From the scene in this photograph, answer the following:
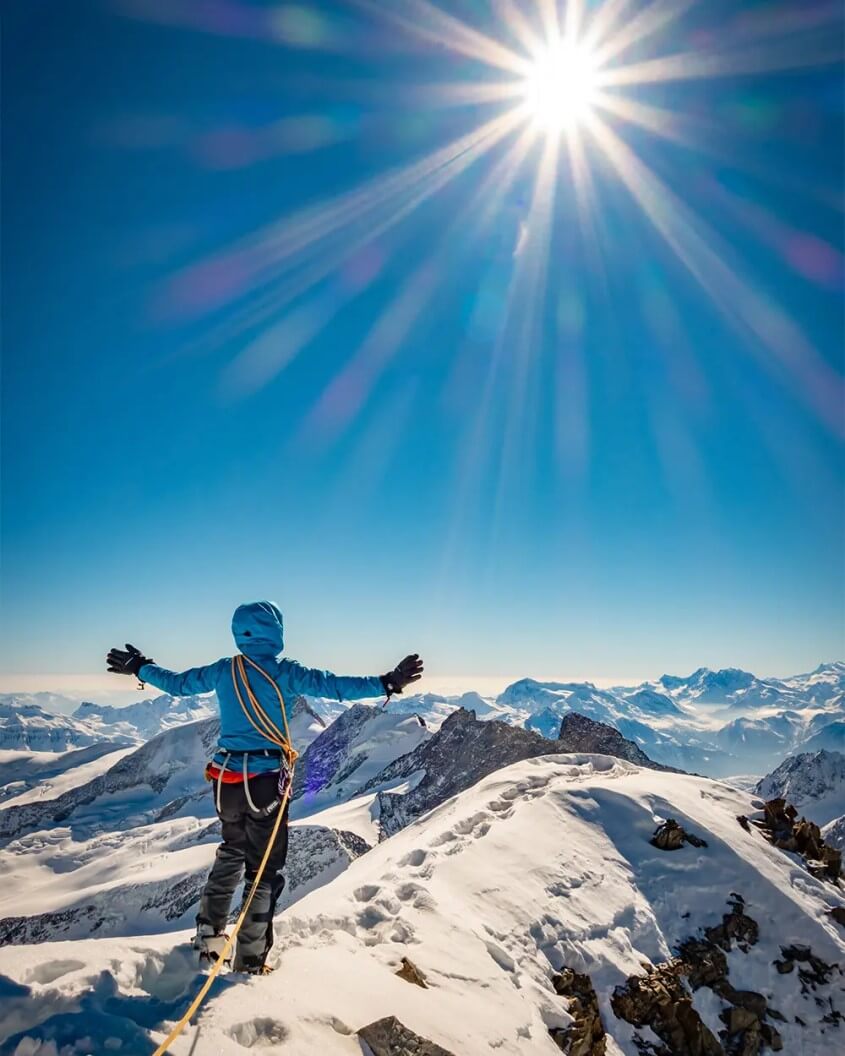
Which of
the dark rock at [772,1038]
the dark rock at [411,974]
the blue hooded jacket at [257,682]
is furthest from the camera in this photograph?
the dark rock at [772,1038]

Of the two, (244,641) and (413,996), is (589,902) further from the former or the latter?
(244,641)

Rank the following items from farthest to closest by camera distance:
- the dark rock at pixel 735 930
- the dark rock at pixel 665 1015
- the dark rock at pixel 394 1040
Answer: the dark rock at pixel 735 930 < the dark rock at pixel 665 1015 < the dark rock at pixel 394 1040

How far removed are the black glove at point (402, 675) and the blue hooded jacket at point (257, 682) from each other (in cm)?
12

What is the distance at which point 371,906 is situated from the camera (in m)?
10.1

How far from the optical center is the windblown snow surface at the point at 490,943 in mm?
5301

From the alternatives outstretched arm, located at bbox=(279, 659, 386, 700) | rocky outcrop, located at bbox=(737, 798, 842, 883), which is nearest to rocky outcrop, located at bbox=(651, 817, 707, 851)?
rocky outcrop, located at bbox=(737, 798, 842, 883)

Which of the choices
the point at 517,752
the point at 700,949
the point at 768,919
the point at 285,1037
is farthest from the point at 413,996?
the point at 517,752

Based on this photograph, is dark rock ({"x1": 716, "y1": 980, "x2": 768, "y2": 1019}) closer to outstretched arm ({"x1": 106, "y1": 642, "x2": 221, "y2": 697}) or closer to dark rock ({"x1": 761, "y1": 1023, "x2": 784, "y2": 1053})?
dark rock ({"x1": 761, "y1": 1023, "x2": 784, "y2": 1053})

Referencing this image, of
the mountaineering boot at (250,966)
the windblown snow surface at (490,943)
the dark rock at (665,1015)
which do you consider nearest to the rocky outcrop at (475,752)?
the windblown snow surface at (490,943)

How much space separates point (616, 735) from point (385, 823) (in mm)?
32302

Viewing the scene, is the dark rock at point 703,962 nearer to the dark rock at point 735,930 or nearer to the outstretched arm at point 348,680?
the dark rock at point 735,930

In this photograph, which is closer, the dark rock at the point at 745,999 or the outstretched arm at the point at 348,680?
the outstretched arm at the point at 348,680

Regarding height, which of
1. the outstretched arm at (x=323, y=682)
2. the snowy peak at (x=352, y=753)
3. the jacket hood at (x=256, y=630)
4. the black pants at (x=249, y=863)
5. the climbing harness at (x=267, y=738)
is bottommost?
the snowy peak at (x=352, y=753)

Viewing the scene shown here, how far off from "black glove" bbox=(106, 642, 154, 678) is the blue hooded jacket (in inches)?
4.7
